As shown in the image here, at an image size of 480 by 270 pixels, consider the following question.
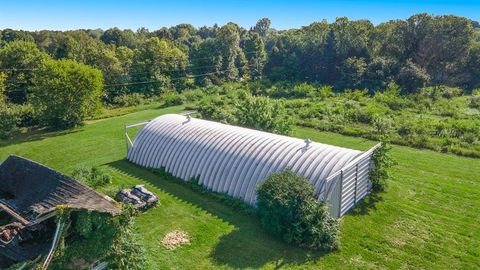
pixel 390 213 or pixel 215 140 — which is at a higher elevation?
pixel 215 140

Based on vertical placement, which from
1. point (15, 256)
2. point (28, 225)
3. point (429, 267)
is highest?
point (28, 225)

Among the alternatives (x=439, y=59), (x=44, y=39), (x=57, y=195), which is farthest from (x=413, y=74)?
(x=44, y=39)

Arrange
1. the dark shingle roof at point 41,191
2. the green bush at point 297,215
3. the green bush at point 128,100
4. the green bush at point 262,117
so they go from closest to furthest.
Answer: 1. the dark shingle roof at point 41,191
2. the green bush at point 297,215
3. the green bush at point 262,117
4. the green bush at point 128,100

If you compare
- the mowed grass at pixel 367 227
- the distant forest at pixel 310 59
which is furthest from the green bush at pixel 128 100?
the mowed grass at pixel 367 227

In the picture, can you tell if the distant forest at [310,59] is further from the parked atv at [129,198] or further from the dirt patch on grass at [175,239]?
the dirt patch on grass at [175,239]

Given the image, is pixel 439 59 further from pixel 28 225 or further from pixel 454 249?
pixel 28 225

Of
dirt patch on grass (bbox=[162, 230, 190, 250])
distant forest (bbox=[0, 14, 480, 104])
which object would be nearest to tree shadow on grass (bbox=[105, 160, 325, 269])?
dirt patch on grass (bbox=[162, 230, 190, 250])
